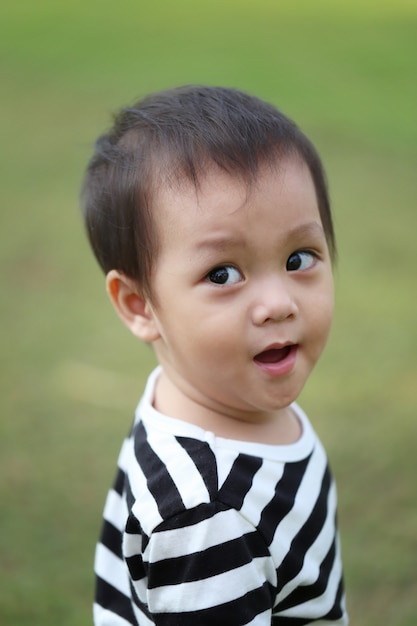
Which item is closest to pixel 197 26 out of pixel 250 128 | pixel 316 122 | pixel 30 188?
pixel 316 122

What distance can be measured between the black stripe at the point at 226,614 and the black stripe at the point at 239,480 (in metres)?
0.16

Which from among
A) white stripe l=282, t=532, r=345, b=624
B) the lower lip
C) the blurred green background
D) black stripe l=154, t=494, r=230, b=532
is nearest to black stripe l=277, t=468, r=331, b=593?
white stripe l=282, t=532, r=345, b=624

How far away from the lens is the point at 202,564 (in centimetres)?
152

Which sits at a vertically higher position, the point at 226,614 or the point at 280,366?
the point at 280,366

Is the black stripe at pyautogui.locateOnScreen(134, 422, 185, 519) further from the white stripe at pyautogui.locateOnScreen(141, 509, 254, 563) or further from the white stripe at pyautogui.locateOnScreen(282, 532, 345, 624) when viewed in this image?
the white stripe at pyautogui.locateOnScreen(282, 532, 345, 624)

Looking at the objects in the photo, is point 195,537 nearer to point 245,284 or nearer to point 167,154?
point 245,284

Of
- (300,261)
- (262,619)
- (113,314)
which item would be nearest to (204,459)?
(262,619)

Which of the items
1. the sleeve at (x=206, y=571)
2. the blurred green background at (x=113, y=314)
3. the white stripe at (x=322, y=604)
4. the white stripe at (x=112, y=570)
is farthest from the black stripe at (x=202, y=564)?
the blurred green background at (x=113, y=314)

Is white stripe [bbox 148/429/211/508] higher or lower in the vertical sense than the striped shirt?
higher

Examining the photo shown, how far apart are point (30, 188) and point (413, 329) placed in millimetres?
2698

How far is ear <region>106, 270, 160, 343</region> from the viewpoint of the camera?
5.85 feet

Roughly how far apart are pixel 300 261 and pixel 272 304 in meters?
0.14

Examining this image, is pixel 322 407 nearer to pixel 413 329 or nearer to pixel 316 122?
pixel 413 329

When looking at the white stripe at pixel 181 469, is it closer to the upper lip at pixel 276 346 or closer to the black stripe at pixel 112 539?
the upper lip at pixel 276 346
